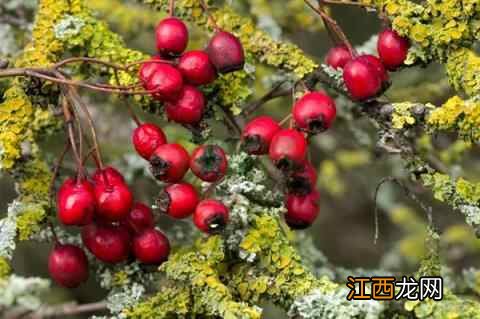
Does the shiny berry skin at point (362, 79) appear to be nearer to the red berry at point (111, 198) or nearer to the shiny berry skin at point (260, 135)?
the shiny berry skin at point (260, 135)

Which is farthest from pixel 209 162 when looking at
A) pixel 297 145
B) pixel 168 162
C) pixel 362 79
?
pixel 362 79

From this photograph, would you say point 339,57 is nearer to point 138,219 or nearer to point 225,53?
point 225,53

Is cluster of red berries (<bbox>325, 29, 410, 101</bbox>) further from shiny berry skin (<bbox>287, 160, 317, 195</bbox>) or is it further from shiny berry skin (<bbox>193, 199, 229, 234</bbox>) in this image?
shiny berry skin (<bbox>193, 199, 229, 234</bbox>)

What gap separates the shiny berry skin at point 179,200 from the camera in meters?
1.80

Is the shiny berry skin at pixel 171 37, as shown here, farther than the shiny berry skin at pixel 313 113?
Yes

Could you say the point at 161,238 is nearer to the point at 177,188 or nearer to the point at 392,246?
the point at 177,188

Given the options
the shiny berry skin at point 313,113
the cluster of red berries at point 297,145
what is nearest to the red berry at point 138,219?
the cluster of red berries at point 297,145

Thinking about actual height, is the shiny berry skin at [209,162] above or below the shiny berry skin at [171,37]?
below

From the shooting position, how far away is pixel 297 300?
1.65 meters

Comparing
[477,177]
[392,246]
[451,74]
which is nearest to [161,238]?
[451,74]

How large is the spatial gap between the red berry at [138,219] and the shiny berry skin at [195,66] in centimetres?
27

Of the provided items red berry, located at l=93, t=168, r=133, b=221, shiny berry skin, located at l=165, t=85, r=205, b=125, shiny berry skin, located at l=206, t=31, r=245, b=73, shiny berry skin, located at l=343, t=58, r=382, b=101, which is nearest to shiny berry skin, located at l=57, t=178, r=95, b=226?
red berry, located at l=93, t=168, r=133, b=221

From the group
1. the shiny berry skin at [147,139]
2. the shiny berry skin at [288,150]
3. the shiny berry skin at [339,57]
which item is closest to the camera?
the shiny berry skin at [288,150]

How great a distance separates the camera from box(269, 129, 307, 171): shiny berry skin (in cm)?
170
